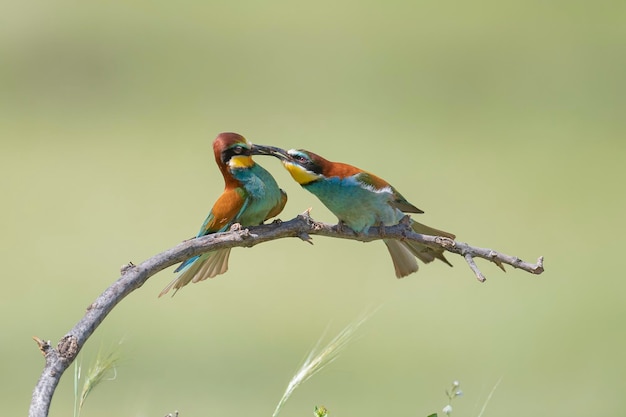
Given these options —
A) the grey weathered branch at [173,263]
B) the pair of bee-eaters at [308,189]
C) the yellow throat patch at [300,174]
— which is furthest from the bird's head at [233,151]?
the grey weathered branch at [173,263]

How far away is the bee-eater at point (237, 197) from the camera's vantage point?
5.09 feet

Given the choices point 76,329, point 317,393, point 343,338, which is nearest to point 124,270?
point 76,329

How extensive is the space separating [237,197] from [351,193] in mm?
179

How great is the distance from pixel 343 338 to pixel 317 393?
7.10 ft

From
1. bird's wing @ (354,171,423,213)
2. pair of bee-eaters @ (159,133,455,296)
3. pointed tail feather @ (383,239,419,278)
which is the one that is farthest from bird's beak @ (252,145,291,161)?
pointed tail feather @ (383,239,419,278)

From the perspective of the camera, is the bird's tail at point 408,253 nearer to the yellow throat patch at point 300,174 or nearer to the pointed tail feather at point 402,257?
the pointed tail feather at point 402,257

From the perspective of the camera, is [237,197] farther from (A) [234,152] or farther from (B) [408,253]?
(B) [408,253]

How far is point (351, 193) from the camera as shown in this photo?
59.3 inches

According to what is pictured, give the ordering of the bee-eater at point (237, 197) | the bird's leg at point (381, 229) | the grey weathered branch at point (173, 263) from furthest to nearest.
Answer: the bee-eater at point (237, 197), the bird's leg at point (381, 229), the grey weathered branch at point (173, 263)

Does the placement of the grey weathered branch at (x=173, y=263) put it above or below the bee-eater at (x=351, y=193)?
below

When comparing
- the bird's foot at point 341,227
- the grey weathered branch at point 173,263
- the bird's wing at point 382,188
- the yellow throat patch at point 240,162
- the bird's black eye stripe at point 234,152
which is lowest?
the grey weathered branch at point 173,263

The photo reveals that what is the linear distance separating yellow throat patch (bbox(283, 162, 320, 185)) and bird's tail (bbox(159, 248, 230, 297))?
0.15 m

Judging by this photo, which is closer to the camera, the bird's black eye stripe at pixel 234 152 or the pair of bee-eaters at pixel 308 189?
the pair of bee-eaters at pixel 308 189

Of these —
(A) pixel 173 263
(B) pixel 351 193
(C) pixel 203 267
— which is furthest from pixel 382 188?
(A) pixel 173 263
